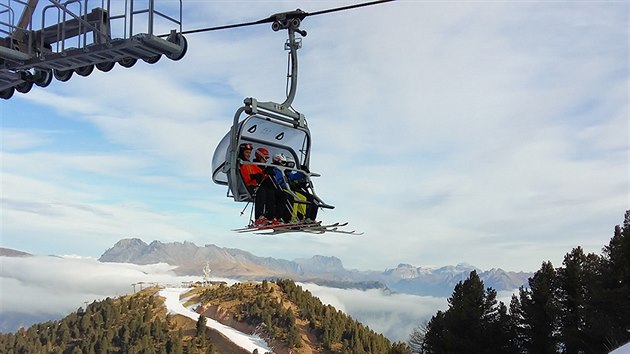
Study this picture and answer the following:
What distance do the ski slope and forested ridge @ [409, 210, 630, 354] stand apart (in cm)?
5833

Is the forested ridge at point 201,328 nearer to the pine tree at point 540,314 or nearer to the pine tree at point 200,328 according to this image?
the pine tree at point 200,328

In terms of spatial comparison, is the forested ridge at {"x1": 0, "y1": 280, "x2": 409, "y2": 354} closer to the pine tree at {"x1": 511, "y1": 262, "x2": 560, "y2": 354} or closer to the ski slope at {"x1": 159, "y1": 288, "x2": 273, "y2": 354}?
the ski slope at {"x1": 159, "y1": 288, "x2": 273, "y2": 354}

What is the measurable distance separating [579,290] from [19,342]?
300 feet

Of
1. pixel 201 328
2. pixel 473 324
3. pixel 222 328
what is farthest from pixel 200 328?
pixel 473 324

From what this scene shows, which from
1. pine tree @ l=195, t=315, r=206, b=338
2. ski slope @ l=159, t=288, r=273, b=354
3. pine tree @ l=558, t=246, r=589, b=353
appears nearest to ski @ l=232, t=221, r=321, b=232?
pine tree @ l=558, t=246, r=589, b=353

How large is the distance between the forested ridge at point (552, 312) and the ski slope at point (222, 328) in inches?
2297

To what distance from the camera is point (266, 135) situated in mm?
12453

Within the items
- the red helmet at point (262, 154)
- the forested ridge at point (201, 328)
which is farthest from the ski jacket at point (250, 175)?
the forested ridge at point (201, 328)

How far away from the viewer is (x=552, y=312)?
32.9 metres

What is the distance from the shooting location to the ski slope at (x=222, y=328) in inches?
3755

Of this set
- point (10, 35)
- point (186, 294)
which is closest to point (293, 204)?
point (10, 35)

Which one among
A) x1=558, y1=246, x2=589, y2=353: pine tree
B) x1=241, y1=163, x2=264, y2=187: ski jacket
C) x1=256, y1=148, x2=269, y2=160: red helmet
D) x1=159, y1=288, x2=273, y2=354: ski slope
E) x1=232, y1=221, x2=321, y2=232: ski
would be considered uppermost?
x1=256, y1=148, x2=269, y2=160: red helmet

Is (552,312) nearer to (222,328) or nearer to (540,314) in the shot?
(540,314)

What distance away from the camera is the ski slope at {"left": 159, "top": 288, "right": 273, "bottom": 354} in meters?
95.4
